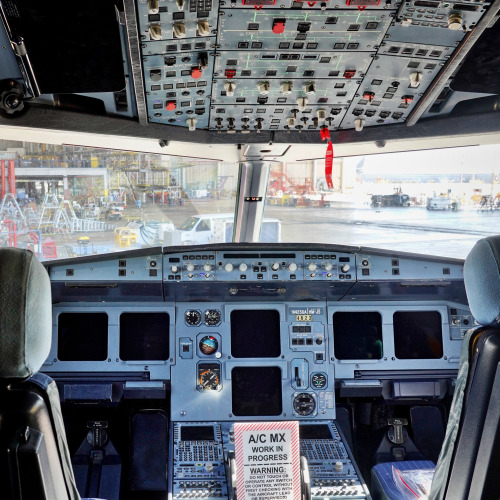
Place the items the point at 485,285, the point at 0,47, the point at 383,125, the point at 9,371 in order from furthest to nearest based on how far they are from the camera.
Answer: the point at 383,125 → the point at 0,47 → the point at 485,285 → the point at 9,371

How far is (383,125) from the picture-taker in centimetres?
332

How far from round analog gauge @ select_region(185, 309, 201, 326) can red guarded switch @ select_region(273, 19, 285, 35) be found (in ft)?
6.36

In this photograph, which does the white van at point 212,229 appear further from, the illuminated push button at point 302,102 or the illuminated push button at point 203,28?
the illuminated push button at point 203,28

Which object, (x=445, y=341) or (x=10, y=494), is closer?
(x=10, y=494)

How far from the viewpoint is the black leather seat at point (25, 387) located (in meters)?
1.33

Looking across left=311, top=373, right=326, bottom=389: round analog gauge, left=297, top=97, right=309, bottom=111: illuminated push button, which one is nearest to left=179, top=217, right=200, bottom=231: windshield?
left=311, top=373, right=326, bottom=389: round analog gauge

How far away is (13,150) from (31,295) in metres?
2.34

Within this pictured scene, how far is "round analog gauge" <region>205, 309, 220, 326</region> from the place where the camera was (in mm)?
3764

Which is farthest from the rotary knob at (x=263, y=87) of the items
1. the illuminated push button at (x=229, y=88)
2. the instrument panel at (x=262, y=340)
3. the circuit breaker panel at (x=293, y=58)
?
the instrument panel at (x=262, y=340)

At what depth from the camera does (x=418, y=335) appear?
385 cm

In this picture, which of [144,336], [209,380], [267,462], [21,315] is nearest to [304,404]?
[209,380]

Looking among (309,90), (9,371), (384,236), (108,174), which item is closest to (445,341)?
(384,236)

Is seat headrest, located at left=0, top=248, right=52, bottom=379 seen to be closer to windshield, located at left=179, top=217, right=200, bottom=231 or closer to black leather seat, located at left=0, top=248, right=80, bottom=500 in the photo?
black leather seat, located at left=0, top=248, right=80, bottom=500

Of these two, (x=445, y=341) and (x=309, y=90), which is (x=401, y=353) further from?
(x=309, y=90)
